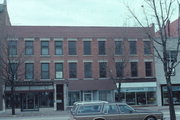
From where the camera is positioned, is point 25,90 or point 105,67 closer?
point 25,90

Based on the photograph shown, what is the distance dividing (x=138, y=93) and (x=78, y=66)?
28.8ft

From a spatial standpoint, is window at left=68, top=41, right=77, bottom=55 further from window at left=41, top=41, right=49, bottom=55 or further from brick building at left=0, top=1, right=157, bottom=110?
window at left=41, top=41, right=49, bottom=55

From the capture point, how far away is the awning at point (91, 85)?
39.2 m

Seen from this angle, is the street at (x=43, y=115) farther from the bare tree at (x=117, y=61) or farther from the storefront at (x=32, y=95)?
the bare tree at (x=117, y=61)

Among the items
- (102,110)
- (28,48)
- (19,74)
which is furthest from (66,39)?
(102,110)

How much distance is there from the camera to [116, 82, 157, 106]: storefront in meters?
40.6

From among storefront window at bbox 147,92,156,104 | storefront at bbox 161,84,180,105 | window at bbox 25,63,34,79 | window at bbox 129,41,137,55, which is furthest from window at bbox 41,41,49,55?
storefront at bbox 161,84,180,105

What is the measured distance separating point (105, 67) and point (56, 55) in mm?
6670

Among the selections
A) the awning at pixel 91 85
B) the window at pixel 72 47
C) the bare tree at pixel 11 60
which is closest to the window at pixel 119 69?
the awning at pixel 91 85

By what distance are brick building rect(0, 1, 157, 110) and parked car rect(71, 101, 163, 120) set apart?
2019 cm

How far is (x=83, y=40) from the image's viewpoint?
134ft

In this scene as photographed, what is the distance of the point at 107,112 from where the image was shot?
17297 mm

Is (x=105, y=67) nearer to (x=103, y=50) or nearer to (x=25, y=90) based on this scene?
(x=103, y=50)

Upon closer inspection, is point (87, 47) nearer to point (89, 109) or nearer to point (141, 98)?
point (141, 98)
